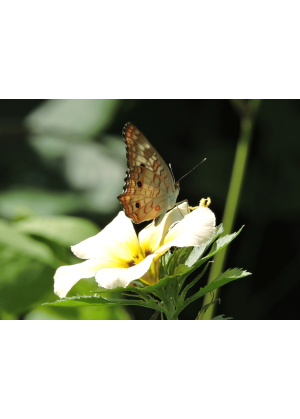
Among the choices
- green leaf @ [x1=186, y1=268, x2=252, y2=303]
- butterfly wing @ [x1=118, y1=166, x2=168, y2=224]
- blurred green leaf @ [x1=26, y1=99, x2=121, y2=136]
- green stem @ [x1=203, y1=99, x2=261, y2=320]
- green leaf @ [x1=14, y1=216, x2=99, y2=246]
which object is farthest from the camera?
blurred green leaf @ [x1=26, y1=99, x2=121, y2=136]

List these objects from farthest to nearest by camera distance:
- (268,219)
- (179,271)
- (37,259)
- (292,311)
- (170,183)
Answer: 1. (268,219)
2. (292,311)
3. (37,259)
4. (170,183)
5. (179,271)

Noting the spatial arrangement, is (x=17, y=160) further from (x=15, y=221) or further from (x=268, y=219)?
(x=268, y=219)

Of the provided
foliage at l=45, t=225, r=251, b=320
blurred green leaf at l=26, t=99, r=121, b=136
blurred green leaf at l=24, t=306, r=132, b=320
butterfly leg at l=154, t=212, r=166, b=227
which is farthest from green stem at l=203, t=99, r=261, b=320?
blurred green leaf at l=26, t=99, r=121, b=136

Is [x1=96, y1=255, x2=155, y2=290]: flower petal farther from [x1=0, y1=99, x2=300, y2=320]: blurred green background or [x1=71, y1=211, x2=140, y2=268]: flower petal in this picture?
[x1=0, y1=99, x2=300, y2=320]: blurred green background

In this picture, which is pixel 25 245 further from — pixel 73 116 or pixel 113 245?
pixel 73 116

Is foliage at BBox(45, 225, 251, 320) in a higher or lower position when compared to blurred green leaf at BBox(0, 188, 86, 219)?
lower

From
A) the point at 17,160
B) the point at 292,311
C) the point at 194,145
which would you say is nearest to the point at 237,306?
the point at 292,311
